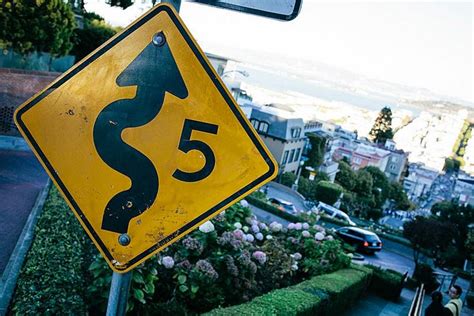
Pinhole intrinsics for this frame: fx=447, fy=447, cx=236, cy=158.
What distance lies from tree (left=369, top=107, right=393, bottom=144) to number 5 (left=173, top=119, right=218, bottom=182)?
292 feet

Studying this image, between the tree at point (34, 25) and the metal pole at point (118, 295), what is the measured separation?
12.9 m

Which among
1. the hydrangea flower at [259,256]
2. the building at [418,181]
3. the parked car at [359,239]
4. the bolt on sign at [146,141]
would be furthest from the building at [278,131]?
the building at [418,181]

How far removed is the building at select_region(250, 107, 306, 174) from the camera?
155 ft

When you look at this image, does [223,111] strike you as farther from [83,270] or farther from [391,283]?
[391,283]

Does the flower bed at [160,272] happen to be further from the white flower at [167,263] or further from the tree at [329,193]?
the tree at [329,193]

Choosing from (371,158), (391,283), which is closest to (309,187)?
(391,283)

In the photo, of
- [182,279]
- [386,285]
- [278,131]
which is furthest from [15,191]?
[278,131]

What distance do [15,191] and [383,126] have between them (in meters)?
91.4

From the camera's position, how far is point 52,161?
5.83ft

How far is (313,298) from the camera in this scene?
718cm

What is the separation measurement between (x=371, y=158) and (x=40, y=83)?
87.8 m

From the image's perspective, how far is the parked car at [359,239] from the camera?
67.9 feet

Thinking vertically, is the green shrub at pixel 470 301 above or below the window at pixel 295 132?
below

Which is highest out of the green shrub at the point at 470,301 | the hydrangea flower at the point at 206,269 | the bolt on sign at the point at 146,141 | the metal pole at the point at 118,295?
the bolt on sign at the point at 146,141
